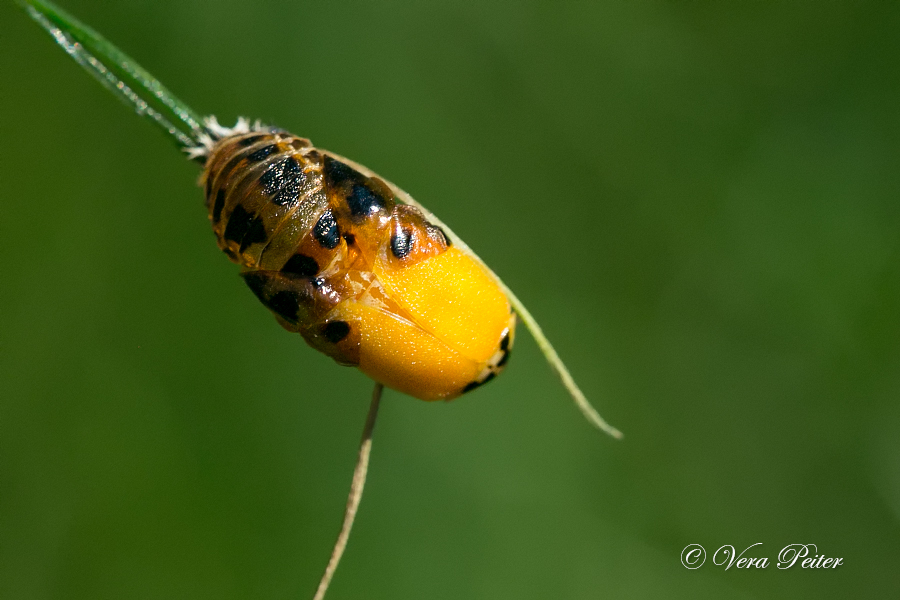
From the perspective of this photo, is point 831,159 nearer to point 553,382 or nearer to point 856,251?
point 856,251

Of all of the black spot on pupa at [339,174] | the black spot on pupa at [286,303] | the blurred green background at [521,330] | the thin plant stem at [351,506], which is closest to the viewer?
the thin plant stem at [351,506]

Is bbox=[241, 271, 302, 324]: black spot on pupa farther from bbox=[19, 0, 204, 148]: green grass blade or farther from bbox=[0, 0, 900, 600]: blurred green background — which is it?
bbox=[0, 0, 900, 600]: blurred green background

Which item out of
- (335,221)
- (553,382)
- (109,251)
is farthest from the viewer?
(553,382)

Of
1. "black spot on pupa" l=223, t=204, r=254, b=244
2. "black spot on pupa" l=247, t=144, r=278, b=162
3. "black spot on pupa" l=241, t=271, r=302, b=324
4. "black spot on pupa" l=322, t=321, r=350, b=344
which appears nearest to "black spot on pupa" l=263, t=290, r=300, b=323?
"black spot on pupa" l=241, t=271, r=302, b=324

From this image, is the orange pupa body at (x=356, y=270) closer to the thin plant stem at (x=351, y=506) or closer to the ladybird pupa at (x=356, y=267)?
the ladybird pupa at (x=356, y=267)

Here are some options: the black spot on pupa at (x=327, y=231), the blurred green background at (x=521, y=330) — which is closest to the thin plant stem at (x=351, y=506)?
the black spot on pupa at (x=327, y=231)

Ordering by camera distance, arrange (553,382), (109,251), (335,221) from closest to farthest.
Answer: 1. (335,221)
2. (109,251)
3. (553,382)

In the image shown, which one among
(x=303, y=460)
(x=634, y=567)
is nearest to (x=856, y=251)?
(x=634, y=567)
